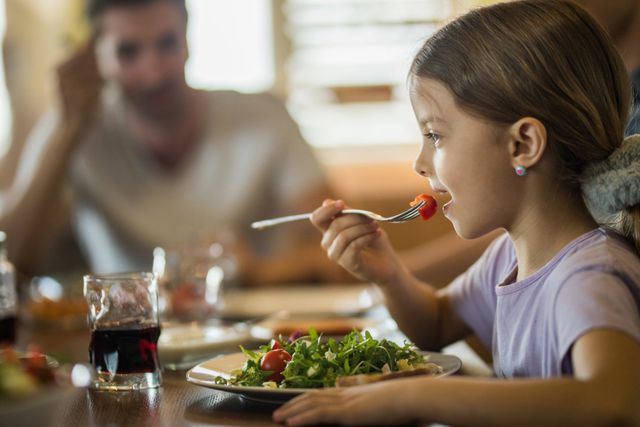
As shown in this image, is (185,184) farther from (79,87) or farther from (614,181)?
(614,181)

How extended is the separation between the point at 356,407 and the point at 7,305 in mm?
959

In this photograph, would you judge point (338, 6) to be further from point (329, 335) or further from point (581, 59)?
point (581, 59)

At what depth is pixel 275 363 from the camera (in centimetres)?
111

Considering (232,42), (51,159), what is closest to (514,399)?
(51,159)

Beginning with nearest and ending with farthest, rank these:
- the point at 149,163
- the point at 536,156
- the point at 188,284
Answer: the point at 536,156
the point at 188,284
the point at 149,163

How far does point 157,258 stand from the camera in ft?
6.74

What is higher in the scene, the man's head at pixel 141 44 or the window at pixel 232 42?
the window at pixel 232 42

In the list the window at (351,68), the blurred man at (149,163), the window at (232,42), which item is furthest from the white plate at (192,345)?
the window at (232,42)

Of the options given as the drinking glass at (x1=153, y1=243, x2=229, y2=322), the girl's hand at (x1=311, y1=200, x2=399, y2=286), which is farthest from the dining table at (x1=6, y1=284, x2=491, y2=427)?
the drinking glass at (x1=153, y1=243, x2=229, y2=322)

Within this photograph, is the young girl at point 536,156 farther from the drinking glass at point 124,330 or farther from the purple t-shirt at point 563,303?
the drinking glass at point 124,330

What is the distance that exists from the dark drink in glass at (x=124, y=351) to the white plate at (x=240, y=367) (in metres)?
0.07

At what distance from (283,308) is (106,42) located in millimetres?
1378

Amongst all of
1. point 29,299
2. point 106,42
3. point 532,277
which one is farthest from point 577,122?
point 106,42

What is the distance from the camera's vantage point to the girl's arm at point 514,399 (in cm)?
88
